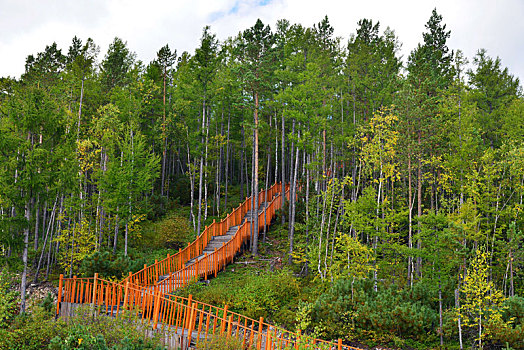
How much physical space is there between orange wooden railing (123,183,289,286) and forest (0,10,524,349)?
2.76ft

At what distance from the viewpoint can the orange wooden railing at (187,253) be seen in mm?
12805

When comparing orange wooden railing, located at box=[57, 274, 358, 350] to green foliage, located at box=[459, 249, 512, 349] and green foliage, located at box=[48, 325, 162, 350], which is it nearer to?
green foliage, located at box=[48, 325, 162, 350]

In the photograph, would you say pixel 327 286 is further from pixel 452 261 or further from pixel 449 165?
pixel 449 165

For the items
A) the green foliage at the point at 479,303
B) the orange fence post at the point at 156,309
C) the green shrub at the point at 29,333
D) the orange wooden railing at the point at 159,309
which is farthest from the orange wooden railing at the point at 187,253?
the green foliage at the point at 479,303

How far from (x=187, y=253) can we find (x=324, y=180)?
6.98 meters

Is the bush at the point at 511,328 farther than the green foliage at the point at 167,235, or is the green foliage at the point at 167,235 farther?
the green foliage at the point at 167,235

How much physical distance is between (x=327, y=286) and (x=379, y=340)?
2.98 m

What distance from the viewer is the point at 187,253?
15.5 m

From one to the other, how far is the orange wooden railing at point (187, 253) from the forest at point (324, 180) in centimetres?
84

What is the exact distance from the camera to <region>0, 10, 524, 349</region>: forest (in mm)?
10586

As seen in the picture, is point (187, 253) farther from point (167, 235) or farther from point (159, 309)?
point (159, 309)

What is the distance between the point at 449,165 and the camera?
49.8 feet

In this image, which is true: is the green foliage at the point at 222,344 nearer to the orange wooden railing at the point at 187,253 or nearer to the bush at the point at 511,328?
the orange wooden railing at the point at 187,253

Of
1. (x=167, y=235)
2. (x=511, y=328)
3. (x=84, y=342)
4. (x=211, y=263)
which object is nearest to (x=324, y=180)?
(x=211, y=263)
